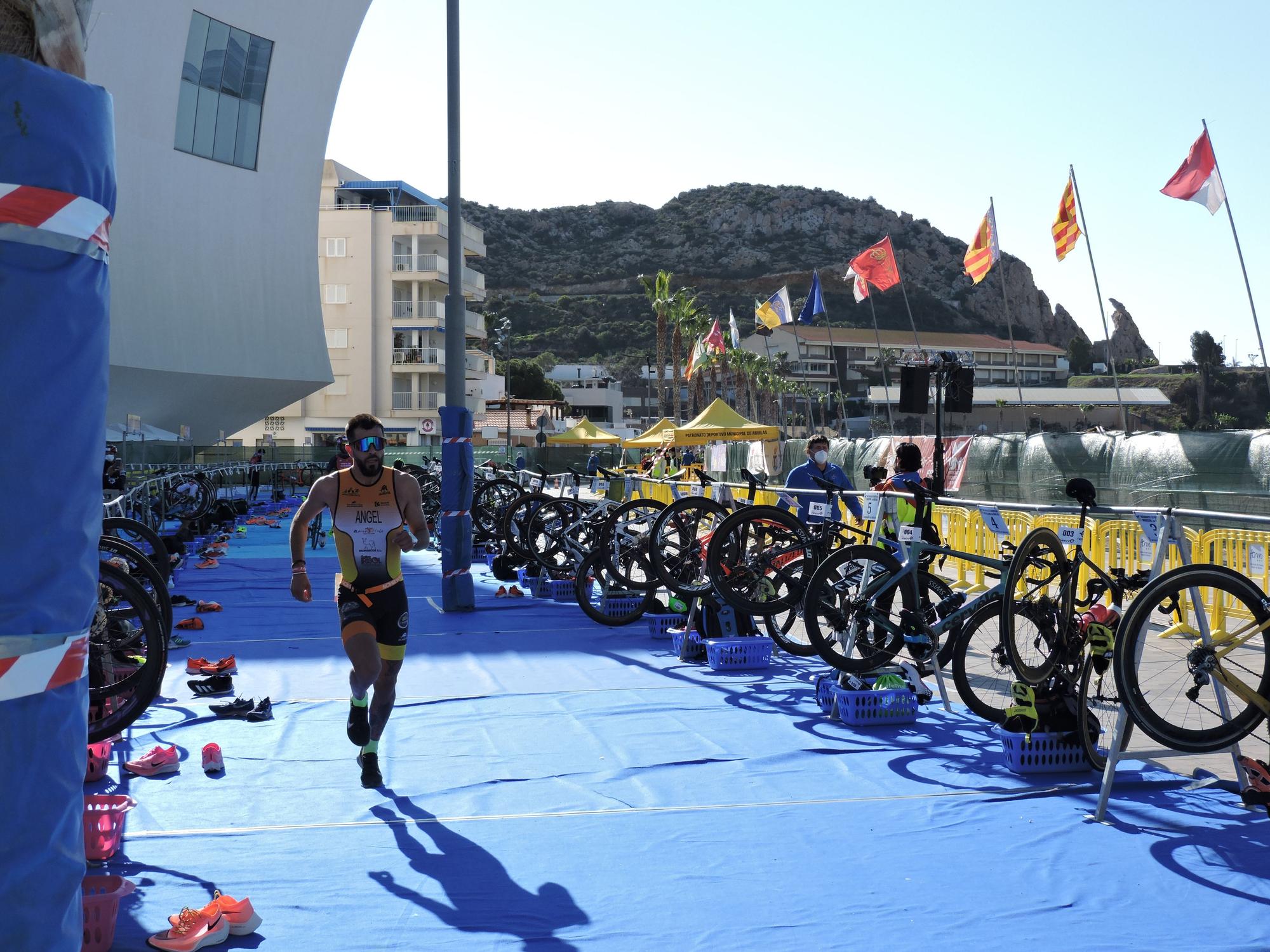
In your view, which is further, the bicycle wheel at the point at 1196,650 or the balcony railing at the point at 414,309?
the balcony railing at the point at 414,309

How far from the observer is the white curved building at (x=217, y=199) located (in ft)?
114

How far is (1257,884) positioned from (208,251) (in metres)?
38.7

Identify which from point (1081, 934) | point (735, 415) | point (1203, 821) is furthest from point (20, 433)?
point (735, 415)

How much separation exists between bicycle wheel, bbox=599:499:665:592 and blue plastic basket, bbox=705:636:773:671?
5.24ft

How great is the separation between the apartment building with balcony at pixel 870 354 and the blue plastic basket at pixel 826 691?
4580 inches

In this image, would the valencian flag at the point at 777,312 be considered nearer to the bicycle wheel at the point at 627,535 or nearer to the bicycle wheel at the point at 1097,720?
the bicycle wheel at the point at 627,535

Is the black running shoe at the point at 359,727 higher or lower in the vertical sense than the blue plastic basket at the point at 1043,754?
higher

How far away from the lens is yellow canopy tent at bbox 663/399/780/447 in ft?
105

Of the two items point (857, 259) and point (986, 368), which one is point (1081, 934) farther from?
point (986, 368)

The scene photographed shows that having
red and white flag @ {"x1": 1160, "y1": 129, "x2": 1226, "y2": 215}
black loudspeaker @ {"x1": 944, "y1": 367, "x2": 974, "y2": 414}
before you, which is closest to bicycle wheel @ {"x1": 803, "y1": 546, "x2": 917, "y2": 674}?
black loudspeaker @ {"x1": 944, "y1": 367, "x2": 974, "y2": 414}

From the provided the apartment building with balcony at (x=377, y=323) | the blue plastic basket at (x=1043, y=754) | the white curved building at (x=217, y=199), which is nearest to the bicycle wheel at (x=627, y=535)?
the blue plastic basket at (x=1043, y=754)

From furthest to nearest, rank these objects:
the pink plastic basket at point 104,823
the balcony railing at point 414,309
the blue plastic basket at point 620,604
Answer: the balcony railing at point 414,309, the blue plastic basket at point 620,604, the pink plastic basket at point 104,823

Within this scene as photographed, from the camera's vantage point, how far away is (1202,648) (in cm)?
539

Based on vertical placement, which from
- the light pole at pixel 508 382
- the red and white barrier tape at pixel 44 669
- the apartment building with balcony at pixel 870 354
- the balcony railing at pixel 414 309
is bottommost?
the red and white barrier tape at pixel 44 669
